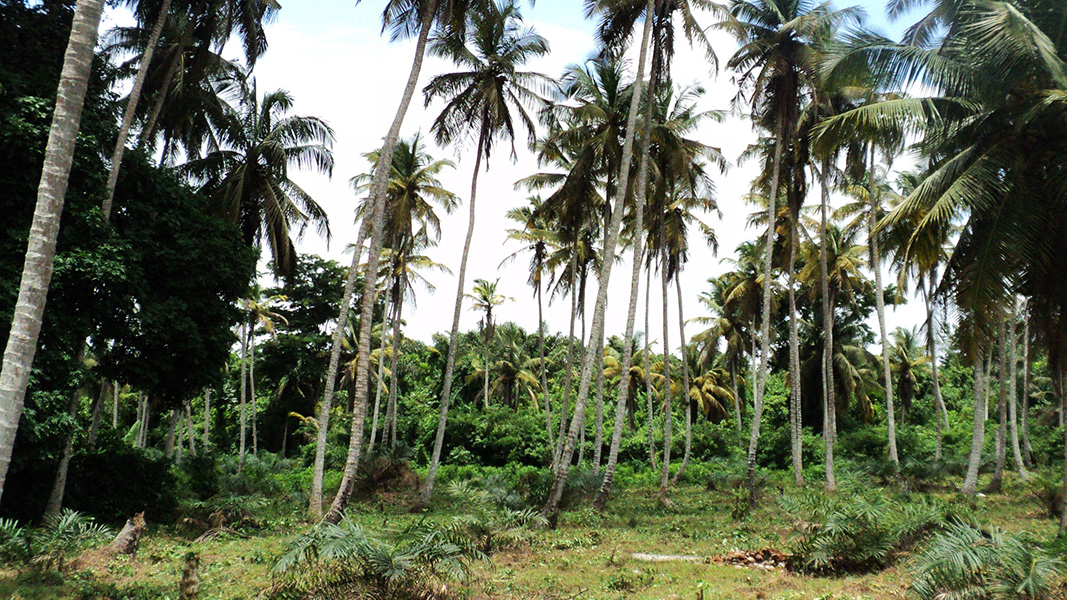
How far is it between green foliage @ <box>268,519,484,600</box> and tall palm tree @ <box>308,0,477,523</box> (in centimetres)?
467

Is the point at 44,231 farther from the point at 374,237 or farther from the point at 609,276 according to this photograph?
the point at 609,276

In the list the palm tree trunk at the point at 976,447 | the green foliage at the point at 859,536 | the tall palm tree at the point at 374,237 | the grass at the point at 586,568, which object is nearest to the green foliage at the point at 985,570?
the grass at the point at 586,568

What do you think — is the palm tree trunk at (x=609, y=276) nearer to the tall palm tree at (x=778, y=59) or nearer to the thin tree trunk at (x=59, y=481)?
the tall palm tree at (x=778, y=59)

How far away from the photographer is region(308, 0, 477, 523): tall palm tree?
13358 millimetres

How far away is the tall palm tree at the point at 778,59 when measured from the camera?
18531mm

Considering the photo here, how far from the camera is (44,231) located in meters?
7.39

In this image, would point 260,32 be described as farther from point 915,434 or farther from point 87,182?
point 915,434

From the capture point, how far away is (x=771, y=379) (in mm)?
42844

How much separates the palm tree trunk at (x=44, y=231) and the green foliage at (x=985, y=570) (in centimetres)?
951

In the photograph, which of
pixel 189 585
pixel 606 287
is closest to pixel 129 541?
pixel 189 585

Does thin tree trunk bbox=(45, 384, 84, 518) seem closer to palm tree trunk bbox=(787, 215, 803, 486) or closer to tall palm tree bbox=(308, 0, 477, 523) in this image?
tall palm tree bbox=(308, 0, 477, 523)

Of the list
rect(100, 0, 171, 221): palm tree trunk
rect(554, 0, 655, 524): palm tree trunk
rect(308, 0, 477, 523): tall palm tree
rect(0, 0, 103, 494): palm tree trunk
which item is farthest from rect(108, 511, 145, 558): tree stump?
rect(554, 0, 655, 524): palm tree trunk

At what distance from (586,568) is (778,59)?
1502cm

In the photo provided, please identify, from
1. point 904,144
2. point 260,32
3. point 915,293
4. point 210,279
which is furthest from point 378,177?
point 915,293
